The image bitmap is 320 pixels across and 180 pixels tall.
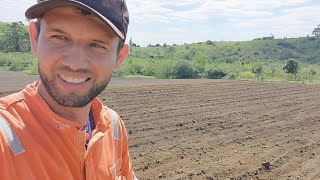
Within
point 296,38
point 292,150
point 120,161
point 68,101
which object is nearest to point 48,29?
point 68,101

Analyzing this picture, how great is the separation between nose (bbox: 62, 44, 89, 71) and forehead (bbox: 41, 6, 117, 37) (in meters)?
0.08

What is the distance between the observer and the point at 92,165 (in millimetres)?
1671

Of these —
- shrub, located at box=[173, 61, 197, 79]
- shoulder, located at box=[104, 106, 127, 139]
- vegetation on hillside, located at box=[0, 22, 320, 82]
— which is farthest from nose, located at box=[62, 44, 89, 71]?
shrub, located at box=[173, 61, 197, 79]

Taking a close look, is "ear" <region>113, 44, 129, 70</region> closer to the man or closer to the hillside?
the man

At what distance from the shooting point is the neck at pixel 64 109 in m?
1.69

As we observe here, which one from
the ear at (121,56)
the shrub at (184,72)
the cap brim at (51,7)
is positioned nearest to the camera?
the cap brim at (51,7)

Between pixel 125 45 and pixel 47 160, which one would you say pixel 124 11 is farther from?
pixel 47 160

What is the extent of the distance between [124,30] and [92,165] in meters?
0.52

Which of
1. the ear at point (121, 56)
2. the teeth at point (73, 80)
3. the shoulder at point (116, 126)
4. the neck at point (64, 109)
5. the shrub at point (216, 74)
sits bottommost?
the shrub at point (216, 74)

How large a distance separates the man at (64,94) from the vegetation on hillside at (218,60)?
842 mm

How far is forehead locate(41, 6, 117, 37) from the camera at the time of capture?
5.31 feet

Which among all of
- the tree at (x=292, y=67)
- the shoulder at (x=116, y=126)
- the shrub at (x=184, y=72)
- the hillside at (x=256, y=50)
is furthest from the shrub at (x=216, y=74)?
the hillside at (x=256, y=50)

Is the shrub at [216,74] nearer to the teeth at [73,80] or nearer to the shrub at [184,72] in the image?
the shrub at [184,72]

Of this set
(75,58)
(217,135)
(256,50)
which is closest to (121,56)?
(75,58)
